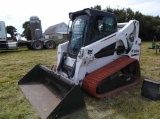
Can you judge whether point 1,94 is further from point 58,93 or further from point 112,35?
point 112,35

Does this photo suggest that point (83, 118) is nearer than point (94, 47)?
Yes

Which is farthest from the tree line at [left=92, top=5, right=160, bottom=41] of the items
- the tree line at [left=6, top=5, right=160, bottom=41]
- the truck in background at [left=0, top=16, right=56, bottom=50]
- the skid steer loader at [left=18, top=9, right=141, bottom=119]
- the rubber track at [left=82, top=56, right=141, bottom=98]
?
the rubber track at [left=82, top=56, right=141, bottom=98]

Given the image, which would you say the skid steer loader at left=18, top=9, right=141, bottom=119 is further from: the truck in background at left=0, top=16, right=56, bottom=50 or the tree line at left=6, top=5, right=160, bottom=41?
the tree line at left=6, top=5, right=160, bottom=41

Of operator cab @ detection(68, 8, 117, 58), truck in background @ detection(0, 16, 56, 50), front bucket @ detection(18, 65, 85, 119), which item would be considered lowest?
front bucket @ detection(18, 65, 85, 119)

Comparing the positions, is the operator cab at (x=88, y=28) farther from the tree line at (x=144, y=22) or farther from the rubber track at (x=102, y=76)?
the tree line at (x=144, y=22)

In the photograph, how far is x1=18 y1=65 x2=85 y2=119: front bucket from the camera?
12.4 ft

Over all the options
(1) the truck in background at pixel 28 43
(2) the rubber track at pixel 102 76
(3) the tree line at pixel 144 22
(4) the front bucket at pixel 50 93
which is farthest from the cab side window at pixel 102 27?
→ (3) the tree line at pixel 144 22

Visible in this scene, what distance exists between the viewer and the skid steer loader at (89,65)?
14.9 feet

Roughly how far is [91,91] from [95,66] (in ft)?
2.56

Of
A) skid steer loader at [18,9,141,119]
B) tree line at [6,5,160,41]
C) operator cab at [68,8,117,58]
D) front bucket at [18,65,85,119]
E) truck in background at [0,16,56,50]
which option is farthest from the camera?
tree line at [6,5,160,41]

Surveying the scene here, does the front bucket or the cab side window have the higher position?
the cab side window

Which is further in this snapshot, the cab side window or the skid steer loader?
the cab side window

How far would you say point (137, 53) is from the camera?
20.0ft

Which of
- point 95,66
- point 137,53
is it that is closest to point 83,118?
point 95,66
